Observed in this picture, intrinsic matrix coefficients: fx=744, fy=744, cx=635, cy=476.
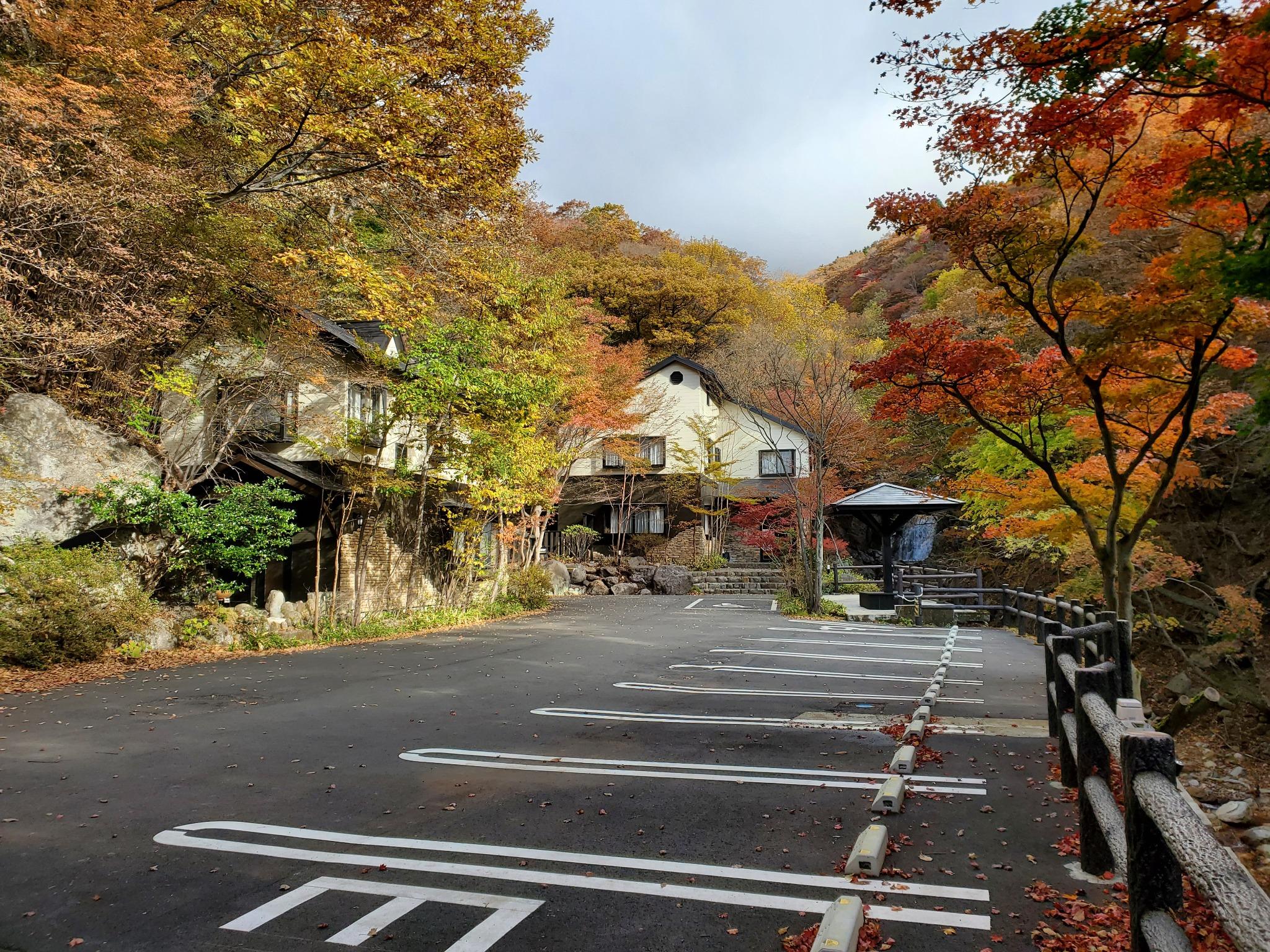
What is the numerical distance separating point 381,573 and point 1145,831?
17164 millimetres

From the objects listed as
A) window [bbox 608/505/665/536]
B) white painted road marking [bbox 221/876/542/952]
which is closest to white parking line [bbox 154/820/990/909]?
white painted road marking [bbox 221/876/542/952]

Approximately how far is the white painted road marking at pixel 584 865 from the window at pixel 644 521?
26.9 m

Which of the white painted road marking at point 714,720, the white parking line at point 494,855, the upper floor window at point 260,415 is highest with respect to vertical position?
the upper floor window at point 260,415

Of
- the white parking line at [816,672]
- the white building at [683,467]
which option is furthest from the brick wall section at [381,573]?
the white building at [683,467]

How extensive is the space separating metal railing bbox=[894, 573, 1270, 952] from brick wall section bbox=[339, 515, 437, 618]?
46.9 ft

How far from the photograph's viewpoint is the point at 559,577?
83.4 ft

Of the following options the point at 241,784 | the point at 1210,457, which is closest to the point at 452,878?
the point at 241,784

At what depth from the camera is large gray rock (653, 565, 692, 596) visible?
26.4 metres

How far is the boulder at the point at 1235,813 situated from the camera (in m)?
5.98

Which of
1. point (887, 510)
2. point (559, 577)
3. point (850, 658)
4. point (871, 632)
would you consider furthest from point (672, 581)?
point (850, 658)

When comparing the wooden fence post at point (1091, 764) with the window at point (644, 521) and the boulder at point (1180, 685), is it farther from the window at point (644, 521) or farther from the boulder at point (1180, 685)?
the window at point (644, 521)

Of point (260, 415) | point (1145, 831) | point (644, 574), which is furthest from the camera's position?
point (644, 574)

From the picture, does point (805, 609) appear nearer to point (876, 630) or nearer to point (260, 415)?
point (876, 630)

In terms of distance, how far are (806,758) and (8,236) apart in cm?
1081
